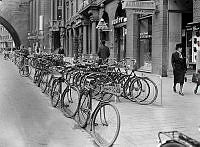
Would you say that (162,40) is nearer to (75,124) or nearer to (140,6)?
(140,6)

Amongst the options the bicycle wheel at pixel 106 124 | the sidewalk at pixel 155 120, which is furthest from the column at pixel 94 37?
the bicycle wheel at pixel 106 124

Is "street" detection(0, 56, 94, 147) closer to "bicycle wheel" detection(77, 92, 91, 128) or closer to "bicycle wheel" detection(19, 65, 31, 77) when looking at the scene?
"bicycle wheel" detection(77, 92, 91, 128)

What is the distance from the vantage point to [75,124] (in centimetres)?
768

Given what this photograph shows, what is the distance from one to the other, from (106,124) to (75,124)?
1.49m

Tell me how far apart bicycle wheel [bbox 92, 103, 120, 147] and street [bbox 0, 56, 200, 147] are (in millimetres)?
149

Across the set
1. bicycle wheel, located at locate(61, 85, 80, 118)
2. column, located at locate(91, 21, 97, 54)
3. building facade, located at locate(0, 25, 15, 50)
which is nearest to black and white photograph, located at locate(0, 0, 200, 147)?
bicycle wheel, located at locate(61, 85, 80, 118)

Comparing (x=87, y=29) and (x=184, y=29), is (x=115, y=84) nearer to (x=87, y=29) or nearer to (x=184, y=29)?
(x=184, y=29)

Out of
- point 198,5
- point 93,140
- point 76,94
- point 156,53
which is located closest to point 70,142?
point 93,140

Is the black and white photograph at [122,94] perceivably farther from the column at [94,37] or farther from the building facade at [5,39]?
the building facade at [5,39]

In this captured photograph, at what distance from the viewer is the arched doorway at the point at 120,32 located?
82.2ft

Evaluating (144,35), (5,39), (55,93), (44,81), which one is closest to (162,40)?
(144,35)

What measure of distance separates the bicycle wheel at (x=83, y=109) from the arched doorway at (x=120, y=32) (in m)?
17.4

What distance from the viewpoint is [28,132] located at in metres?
6.84

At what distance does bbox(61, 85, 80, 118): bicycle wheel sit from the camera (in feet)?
27.2
